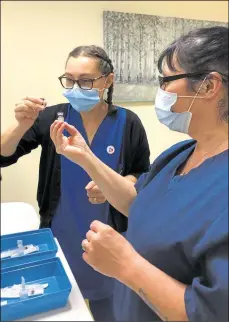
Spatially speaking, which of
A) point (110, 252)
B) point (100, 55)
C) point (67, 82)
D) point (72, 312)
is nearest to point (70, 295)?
point (72, 312)

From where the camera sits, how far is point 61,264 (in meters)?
A: 0.57

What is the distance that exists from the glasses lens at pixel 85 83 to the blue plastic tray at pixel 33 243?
1.22 feet

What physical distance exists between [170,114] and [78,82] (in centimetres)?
27

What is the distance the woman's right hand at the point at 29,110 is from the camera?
0.54 metres

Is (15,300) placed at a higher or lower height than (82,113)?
lower

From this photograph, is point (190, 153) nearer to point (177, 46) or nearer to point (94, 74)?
point (177, 46)

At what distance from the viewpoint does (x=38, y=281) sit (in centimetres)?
53

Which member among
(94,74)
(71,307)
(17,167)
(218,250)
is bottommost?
(71,307)

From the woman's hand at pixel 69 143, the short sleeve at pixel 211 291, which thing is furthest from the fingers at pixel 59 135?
the short sleeve at pixel 211 291

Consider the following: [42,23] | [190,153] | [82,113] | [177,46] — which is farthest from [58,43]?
[190,153]

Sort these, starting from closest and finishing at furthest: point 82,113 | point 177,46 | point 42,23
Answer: point 177,46 → point 42,23 → point 82,113

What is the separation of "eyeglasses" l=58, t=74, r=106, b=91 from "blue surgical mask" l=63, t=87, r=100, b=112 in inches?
0.4

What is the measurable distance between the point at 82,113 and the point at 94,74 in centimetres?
11

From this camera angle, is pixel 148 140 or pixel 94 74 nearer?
pixel 94 74
